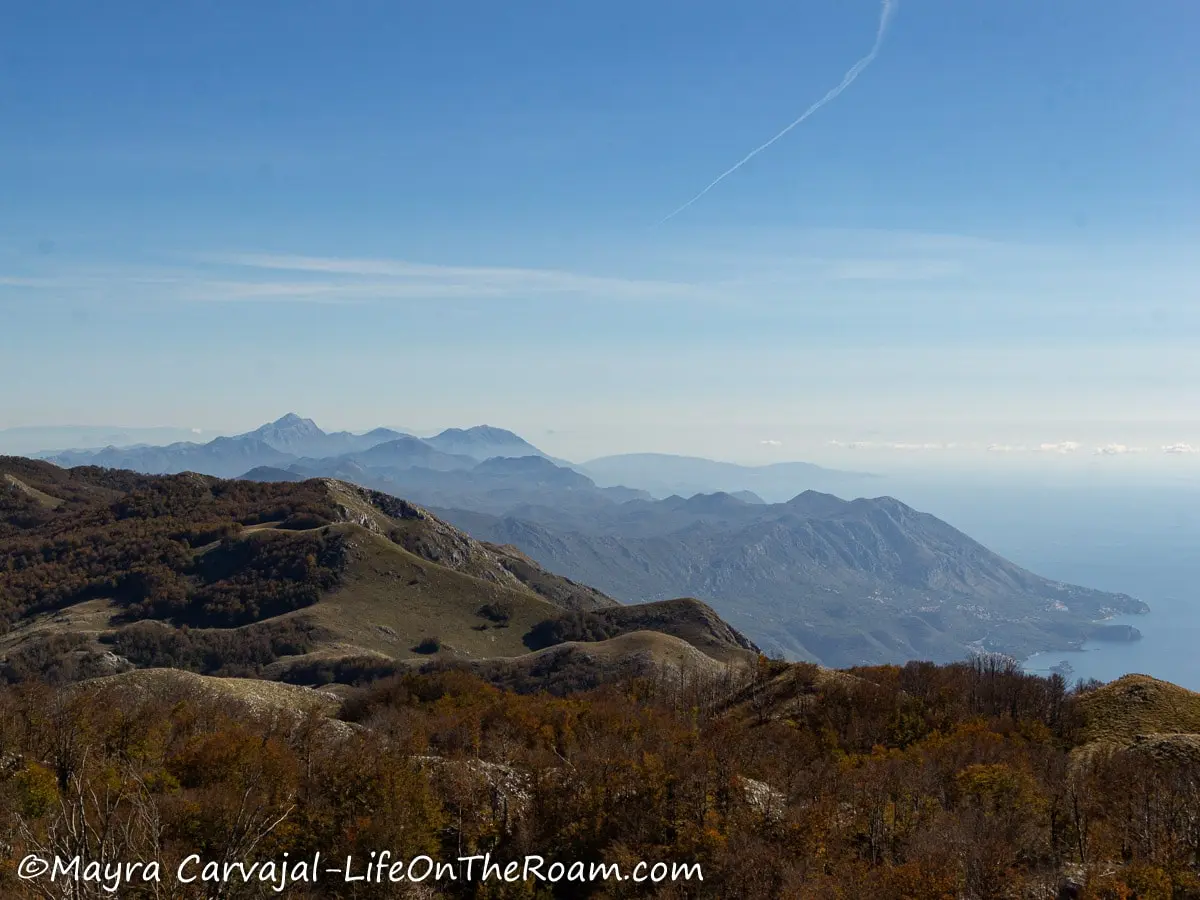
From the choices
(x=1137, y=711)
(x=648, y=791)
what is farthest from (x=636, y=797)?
(x=1137, y=711)

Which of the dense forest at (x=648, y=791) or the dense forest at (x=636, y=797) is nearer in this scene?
the dense forest at (x=648, y=791)

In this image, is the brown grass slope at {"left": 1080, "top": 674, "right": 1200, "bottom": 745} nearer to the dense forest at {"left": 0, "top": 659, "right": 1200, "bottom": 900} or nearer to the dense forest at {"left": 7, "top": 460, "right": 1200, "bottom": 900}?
the dense forest at {"left": 7, "top": 460, "right": 1200, "bottom": 900}

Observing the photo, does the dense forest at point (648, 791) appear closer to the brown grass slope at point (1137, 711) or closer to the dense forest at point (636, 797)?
the dense forest at point (636, 797)

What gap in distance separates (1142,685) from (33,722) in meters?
113

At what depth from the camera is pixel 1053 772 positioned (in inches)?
2628

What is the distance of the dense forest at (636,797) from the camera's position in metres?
41.8

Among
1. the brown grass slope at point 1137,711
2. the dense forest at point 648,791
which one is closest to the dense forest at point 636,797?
the dense forest at point 648,791

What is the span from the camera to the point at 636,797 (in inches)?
2216

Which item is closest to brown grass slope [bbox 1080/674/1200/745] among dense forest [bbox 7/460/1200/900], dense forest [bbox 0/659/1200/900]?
dense forest [bbox 7/460/1200/900]

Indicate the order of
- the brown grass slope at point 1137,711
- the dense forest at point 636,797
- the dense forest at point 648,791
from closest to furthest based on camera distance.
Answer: the dense forest at point 648,791
the dense forest at point 636,797
the brown grass slope at point 1137,711

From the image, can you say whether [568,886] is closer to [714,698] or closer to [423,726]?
[423,726]

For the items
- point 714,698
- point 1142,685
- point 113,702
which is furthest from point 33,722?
point 1142,685

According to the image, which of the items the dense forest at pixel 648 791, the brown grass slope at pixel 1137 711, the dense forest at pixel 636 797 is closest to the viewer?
the dense forest at pixel 648 791

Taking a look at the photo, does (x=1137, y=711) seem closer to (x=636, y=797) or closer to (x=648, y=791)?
(x=648, y=791)
